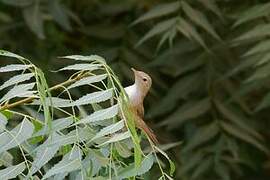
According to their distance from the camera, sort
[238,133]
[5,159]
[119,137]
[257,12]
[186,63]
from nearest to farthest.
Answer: [119,137] → [5,159] → [257,12] → [238,133] → [186,63]

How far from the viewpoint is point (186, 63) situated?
2.83 meters

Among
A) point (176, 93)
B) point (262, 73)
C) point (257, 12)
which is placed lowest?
point (176, 93)

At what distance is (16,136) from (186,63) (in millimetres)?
1669

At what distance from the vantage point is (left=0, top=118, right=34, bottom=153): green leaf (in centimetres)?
120

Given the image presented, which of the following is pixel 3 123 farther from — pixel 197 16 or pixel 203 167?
pixel 203 167

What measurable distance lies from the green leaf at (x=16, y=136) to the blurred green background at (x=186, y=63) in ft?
4.52

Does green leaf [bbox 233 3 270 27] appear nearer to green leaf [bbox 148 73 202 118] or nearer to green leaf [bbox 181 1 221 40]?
green leaf [bbox 181 1 221 40]

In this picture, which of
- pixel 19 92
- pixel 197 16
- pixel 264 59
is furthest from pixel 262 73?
pixel 19 92

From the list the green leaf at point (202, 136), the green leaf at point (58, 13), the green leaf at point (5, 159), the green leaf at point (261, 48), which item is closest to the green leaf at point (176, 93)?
the green leaf at point (202, 136)

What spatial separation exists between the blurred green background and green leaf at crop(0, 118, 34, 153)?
54.3 inches

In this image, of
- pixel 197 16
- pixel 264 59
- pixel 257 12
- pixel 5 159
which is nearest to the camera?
pixel 5 159

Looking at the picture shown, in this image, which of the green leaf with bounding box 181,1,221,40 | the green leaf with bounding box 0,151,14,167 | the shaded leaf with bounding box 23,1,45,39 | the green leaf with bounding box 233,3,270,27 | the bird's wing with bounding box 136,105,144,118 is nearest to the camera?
the bird's wing with bounding box 136,105,144,118

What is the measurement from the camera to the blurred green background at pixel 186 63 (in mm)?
2709

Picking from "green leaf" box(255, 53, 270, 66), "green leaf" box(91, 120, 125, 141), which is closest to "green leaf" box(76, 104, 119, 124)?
"green leaf" box(91, 120, 125, 141)
